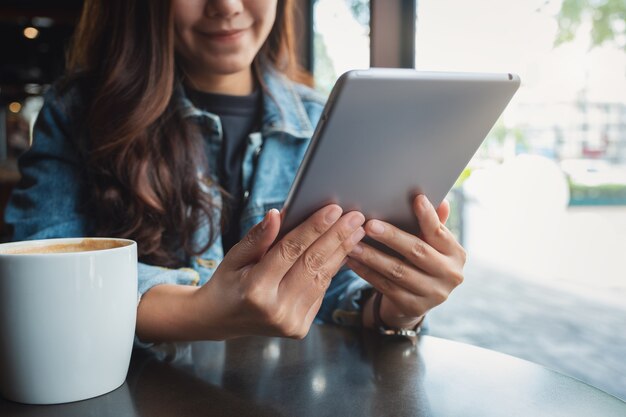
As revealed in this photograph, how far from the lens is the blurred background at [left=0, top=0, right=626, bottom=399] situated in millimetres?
2244

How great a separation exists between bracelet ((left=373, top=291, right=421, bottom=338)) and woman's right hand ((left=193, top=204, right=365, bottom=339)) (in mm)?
163

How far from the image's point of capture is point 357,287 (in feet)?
3.12

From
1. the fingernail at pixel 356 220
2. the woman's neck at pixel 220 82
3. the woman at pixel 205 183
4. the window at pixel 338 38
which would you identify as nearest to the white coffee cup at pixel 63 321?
the woman at pixel 205 183

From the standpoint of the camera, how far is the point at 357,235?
26.8 inches

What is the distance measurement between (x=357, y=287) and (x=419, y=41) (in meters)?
1.25

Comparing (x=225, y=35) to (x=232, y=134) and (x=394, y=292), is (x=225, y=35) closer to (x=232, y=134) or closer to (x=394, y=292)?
(x=232, y=134)

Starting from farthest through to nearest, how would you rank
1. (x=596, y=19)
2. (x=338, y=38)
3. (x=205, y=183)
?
(x=338, y=38), (x=596, y=19), (x=205, y=183)

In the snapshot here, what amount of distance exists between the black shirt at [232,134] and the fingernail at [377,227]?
600 mm

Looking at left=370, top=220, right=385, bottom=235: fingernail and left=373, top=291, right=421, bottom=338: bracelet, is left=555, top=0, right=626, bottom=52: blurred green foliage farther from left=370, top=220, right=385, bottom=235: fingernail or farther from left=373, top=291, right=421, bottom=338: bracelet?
left=370, top=220, right=385, bottom=235: fingernail

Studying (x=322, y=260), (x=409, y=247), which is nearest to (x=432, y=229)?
(x=409, y=247)

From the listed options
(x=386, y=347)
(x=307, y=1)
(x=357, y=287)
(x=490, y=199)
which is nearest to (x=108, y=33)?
(x=357, y=287)

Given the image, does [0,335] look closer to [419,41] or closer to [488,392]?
[488,392]

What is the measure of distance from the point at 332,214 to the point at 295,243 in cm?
5

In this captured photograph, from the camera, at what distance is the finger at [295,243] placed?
0.63m
